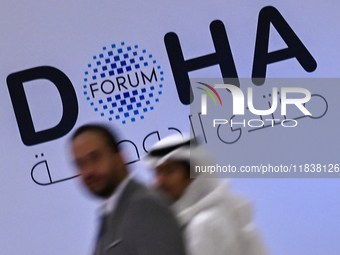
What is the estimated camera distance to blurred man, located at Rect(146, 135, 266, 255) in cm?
175

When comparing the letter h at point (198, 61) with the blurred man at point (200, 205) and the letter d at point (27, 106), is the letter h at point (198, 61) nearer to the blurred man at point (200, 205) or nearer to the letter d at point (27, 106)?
the blurred man at point (200, 205)

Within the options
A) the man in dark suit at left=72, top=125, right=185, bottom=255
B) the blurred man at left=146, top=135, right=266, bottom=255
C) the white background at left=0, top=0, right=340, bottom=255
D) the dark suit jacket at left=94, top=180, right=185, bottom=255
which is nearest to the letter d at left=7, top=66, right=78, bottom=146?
the white background at left=0, top=0, right=340, bottom=255

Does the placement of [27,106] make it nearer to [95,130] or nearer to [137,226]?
[95,130]

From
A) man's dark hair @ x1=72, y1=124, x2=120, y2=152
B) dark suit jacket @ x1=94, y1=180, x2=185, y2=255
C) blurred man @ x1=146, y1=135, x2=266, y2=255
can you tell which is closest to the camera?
dark suit jacket @ x1=94, y1=180, x2=185, y2=255

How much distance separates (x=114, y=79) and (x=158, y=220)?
4.32 ft

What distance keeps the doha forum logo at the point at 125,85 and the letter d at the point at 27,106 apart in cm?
12

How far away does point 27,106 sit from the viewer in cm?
256

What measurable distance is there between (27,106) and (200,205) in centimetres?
132

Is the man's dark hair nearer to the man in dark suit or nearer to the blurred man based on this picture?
the blurred man

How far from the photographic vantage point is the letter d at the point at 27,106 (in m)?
2.55

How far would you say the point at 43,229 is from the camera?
2.52 m

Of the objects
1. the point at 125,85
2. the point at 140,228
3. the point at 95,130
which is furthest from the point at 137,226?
the point at 125,85

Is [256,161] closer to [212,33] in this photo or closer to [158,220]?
[212,33]

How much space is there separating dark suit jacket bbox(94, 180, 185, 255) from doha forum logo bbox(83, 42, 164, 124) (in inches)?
42.2
